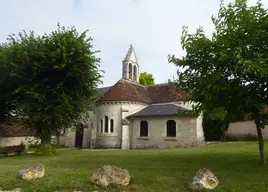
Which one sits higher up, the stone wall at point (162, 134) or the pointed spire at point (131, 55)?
the pointed spire at point (131, 55)

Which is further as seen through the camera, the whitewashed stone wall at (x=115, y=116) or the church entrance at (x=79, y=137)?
the church entrance at (x=79, y=137)

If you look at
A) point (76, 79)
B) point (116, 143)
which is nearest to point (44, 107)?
point (76, 79)

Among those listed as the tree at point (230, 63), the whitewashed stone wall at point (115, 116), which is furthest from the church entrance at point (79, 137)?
the tree at point (230, 63)

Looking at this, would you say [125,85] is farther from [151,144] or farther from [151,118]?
[151,144]

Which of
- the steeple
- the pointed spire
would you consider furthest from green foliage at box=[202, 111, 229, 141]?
the pointed spire

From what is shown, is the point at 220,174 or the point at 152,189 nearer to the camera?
the point at 152,189

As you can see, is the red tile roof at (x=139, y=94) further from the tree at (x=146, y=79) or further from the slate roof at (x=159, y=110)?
the tree at (x=146, y=79)

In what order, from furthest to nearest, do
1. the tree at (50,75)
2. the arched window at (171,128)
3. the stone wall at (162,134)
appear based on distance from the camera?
the arched window at (171,128)
the stone wall at (162,134)
the tree at (50,75)

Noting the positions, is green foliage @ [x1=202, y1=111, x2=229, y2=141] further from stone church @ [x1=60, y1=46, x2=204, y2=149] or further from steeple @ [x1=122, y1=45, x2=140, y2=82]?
steeple @ [x1=122, y1=45, x2=140, y2=82]

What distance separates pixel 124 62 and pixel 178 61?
2134cm

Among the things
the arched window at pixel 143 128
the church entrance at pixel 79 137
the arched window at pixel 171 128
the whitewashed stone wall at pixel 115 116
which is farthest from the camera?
the church entrance at pixel 79 137

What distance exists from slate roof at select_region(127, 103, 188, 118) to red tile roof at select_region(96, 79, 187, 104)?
1095 mm

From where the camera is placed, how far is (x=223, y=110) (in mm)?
8406

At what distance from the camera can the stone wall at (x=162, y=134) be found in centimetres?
2012
